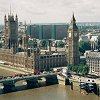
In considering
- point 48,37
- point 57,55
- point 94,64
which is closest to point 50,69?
point 57,55

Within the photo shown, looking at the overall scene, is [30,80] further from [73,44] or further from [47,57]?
[73,44]

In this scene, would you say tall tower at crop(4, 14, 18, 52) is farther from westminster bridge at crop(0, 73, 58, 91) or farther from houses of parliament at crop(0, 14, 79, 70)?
westminster bridge at crop(0, 73, 58, 91)

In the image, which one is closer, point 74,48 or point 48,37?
point 74,48

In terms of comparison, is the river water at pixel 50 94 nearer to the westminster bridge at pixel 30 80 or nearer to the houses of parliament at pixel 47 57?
the westminster bridge at pixel 30 80

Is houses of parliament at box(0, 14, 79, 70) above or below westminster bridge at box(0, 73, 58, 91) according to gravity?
above

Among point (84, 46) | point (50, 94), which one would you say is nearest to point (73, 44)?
point (50, 94)

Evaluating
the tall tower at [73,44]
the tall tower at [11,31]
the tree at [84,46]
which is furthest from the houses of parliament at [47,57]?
the tree at [84,46]

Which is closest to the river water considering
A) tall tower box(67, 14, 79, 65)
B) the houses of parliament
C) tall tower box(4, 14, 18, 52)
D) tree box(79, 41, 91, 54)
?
the houses of parliament

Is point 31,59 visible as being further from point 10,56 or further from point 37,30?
point 37,30
